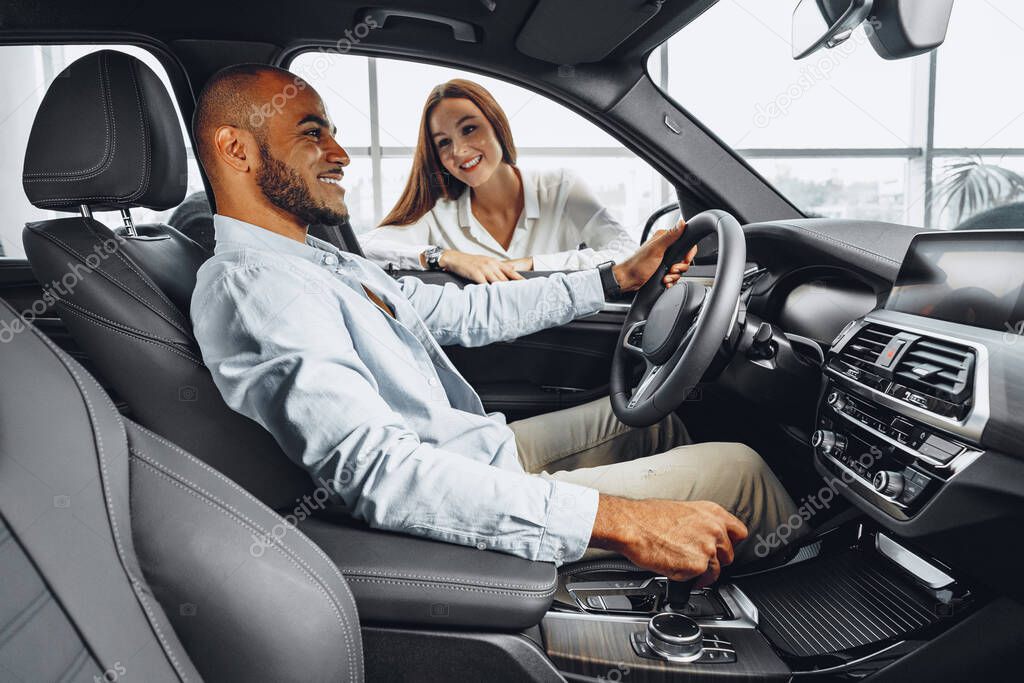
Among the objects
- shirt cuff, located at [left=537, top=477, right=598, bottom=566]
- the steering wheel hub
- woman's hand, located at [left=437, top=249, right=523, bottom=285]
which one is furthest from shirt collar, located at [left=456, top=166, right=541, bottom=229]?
shirt cuff, located at [left=537, top=477, right=598, bottom=566]

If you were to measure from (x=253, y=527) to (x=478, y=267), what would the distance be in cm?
113

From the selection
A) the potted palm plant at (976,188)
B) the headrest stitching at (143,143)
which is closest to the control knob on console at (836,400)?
the headrest stitching at (143,143)

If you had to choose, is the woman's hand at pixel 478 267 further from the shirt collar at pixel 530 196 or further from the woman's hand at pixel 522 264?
the shirt collar at pixel 530 196

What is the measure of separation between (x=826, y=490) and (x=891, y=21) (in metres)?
0.74

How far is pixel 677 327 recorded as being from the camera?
1244mm

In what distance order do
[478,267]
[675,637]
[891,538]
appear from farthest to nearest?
[478,267]
[891,538]
[675,637]

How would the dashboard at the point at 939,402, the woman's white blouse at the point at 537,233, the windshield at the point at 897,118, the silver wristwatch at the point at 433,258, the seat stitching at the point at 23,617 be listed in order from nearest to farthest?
the seat stitching at the point at 23,617 → the dashboard at the point at 939,402 → the silver wristwatch at the point at 433,258 → the woman's white blouse at the point at 537,233 → the windshield at the point at 897,118

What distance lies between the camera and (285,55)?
1.56 meters

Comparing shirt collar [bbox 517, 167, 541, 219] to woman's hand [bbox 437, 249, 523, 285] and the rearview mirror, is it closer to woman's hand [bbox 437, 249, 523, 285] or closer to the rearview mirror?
woman's hand [bbox 437, 249, 523, 285]

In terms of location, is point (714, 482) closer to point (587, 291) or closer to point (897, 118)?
point (587, 291)

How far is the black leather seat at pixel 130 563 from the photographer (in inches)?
21.1

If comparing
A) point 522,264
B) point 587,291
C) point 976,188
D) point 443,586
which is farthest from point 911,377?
point 976,188

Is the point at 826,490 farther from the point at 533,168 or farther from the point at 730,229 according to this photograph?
the point at 533,168

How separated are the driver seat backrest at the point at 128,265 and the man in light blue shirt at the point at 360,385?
5cm
